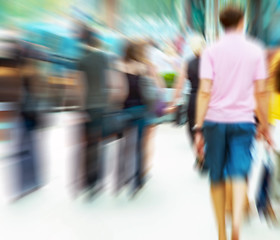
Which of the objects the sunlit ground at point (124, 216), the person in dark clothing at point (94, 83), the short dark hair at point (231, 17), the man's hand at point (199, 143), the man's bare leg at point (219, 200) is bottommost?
the sunlit ground at point (124, 216)

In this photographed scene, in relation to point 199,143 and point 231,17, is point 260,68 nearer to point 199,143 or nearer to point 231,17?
point 231,17

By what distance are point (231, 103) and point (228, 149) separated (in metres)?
0.26

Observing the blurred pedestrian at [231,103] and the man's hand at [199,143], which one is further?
the man's hand at [199,143]

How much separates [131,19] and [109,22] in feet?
6.86

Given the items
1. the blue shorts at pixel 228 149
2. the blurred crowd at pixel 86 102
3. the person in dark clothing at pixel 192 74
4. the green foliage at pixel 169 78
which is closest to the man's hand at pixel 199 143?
the blue shorts at pixel 228 149

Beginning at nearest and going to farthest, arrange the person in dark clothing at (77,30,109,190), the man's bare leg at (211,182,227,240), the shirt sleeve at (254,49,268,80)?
1. the shirt sleeve at (254,49,268,80)
2. the man's bare leg at (211,182,227,240)
3. the person in dark clothing at (77,30,109,190)

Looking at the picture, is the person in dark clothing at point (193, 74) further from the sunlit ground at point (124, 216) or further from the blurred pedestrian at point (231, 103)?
the blurred pedestrian at point (231, 103)

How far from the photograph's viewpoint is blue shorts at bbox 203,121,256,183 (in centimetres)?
168

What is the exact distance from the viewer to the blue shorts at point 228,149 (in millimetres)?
1678

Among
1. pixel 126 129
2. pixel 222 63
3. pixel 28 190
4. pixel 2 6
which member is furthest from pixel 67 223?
pixel 2 6

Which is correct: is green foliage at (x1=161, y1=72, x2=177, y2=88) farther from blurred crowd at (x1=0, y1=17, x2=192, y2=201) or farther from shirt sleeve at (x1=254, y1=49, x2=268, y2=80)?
shirt sleeve at (x1=254, y1=49, x2=268, y2=80)

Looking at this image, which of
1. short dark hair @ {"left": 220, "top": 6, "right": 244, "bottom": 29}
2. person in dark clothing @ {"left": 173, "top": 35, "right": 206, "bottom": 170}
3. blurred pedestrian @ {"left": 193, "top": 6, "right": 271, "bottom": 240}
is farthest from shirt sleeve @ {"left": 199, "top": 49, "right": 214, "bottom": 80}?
person in dark clothing @ {"left": 173, "top": 35, "right": 206, "bottom": 170}

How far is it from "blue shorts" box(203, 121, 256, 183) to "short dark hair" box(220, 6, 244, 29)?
52 cm

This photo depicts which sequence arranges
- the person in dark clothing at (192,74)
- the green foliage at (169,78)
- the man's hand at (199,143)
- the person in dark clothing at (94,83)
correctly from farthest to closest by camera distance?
the green foliage at (169,78) < the person in dark clothing at (192,74) < the person in dark clothing at (94,83) < the man's hand at (199,143)
